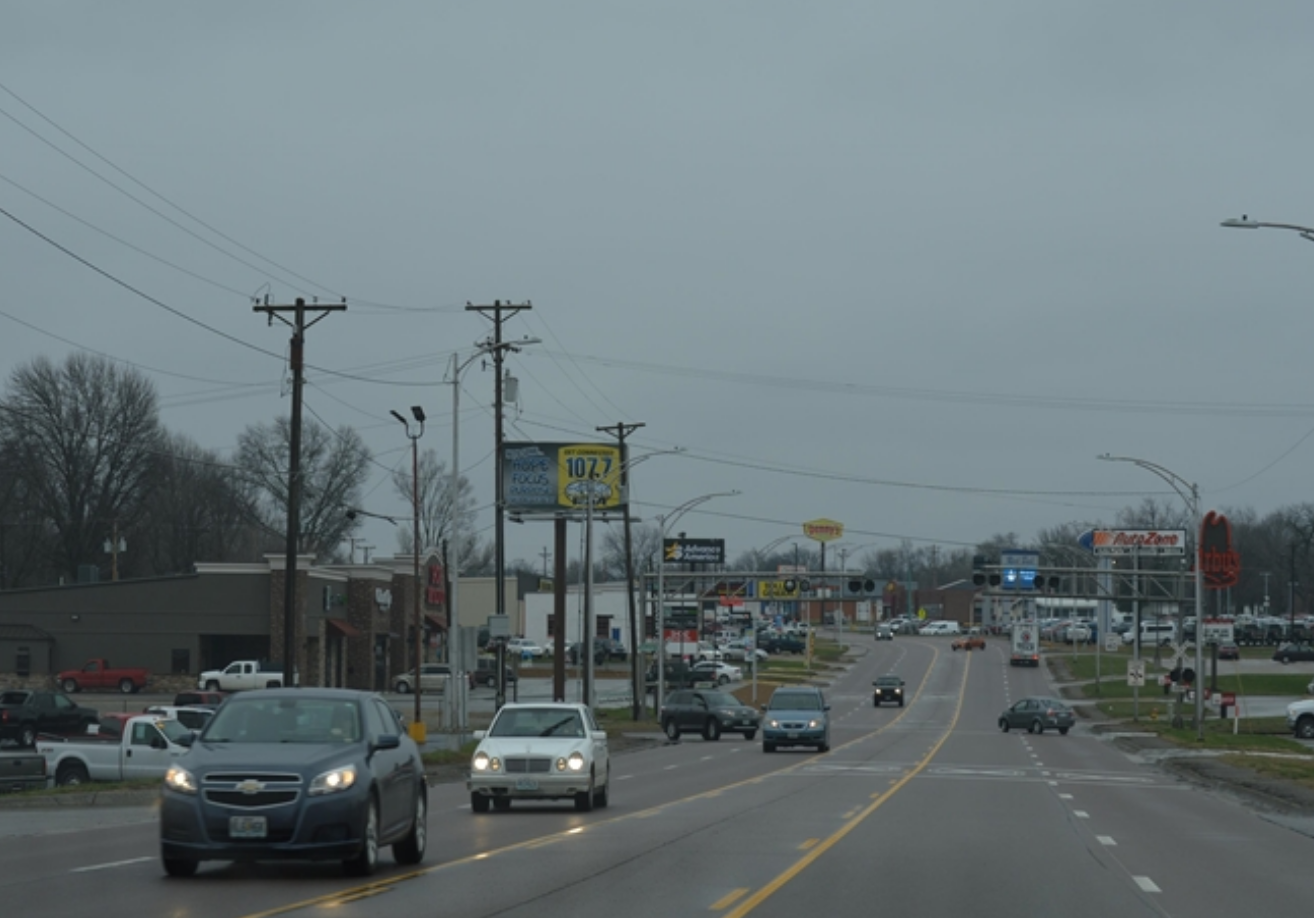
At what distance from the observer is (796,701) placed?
4841 centimetres

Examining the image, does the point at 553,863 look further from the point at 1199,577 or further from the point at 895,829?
the point at 1199,577

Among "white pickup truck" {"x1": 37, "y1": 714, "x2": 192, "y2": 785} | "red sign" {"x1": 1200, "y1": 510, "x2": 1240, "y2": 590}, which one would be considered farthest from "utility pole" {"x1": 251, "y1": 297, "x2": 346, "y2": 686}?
"red sign" {"x1": 1200, "y1": 510, "x2": 1240, "y2": 590}

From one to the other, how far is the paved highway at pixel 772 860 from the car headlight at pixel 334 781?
815 mm

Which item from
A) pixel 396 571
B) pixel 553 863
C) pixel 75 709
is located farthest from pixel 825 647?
pixel 553 863

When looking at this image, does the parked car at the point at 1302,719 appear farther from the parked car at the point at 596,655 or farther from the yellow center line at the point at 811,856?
the parked car at the point at 596,655

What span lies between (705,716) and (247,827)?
45750 mm

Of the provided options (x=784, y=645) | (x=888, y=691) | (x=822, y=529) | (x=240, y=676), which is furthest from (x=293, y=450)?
(x=784, y=645)

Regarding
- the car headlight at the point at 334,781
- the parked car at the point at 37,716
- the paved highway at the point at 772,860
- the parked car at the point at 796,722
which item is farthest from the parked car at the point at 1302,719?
the car headlight at the point at 334,781

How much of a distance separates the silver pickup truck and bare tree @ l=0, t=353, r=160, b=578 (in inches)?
2269

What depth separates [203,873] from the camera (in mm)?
15258

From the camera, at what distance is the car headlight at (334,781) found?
1395 centimetres

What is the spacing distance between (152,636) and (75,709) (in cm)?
2944

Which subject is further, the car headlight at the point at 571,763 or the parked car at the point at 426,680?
the parked car at the point at 426,680

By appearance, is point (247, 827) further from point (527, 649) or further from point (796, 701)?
point (527, 649)
